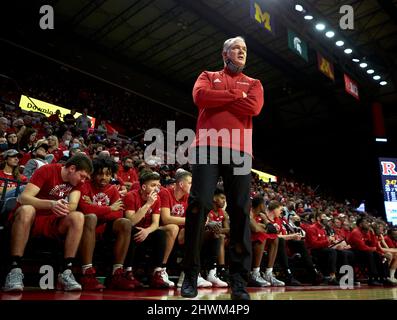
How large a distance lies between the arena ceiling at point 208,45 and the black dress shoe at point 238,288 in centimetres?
830

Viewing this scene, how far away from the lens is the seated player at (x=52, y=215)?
2.36m

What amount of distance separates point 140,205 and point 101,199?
45cm

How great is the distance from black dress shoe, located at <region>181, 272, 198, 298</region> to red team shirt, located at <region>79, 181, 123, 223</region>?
132 centimetres

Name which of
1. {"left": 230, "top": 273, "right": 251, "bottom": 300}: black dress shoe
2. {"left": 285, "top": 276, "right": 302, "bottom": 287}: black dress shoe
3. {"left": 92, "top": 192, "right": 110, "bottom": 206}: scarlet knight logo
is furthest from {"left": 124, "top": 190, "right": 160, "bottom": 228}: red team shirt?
{"left": 285, "top": 276, "right": 302, "bottom": 287}: black dress shoe

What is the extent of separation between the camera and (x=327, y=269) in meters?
5.85

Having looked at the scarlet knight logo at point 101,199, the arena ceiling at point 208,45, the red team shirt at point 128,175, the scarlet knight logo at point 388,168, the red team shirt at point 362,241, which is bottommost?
the red team shirt at point 362,241

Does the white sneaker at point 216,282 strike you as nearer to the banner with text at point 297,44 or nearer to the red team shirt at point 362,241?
the red team shirt at point 362,241

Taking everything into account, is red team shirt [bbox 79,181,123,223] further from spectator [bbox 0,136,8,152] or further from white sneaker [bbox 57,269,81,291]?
spectator [bbox 0,136,8,152]

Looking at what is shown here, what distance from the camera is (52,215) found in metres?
2.70

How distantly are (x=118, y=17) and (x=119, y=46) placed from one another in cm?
176

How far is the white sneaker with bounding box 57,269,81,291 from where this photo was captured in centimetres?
240

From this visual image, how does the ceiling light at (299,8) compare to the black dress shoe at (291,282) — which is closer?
the black dress shoe at (291,282)

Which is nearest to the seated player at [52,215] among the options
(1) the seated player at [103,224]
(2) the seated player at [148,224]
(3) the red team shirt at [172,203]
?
(1) the seated player at [103,224]

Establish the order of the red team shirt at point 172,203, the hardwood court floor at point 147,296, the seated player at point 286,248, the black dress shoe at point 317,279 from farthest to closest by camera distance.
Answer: the black dress shoe at point 317,279 → the seated player at point 286,248 → the red team shirt at point 172,203 → the hardwood court floor at point 147,296
